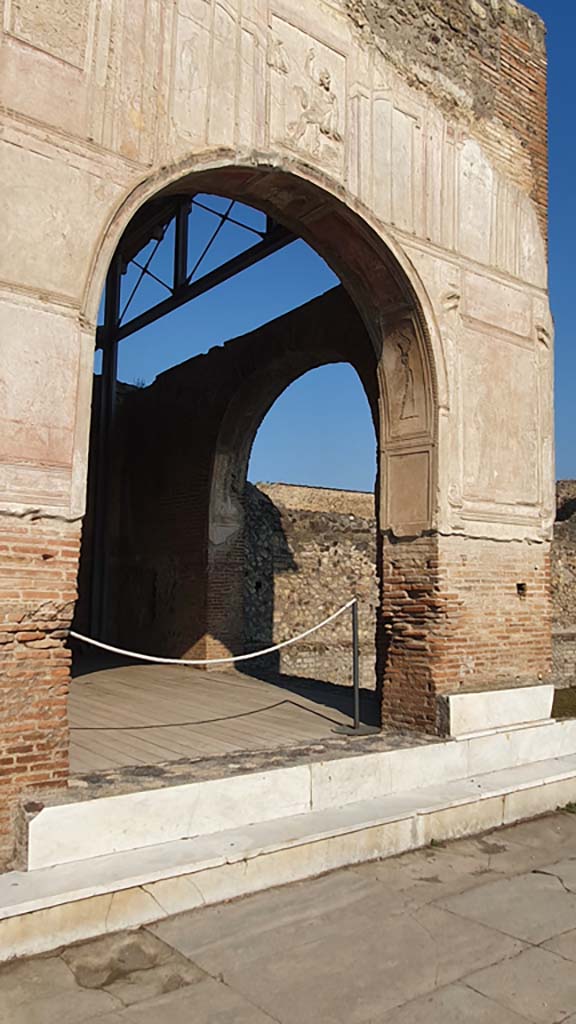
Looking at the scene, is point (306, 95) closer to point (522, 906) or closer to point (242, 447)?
point (522, 906)

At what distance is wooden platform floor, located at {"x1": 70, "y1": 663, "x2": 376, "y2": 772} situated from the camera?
5066 millimetres

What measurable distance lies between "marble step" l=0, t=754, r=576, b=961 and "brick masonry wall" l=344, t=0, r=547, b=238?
195 inches

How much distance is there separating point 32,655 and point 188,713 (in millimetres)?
2735

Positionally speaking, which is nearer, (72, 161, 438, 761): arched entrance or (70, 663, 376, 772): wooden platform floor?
(70, 663, 376, 772): wooden platform floor

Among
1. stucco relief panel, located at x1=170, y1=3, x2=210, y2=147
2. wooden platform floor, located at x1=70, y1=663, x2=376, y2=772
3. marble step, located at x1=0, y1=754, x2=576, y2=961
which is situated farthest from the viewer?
wooden platform floor, located at x1=70, y1=663, x2=376, y2=772

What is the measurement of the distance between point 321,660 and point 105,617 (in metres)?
4.24

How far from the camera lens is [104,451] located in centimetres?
1180

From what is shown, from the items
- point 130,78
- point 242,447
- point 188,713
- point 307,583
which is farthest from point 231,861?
point 307,583

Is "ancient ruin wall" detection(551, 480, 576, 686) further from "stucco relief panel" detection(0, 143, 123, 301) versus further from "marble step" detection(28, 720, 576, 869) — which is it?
"stucco relief panel" detection(0, 143, 123, 301)

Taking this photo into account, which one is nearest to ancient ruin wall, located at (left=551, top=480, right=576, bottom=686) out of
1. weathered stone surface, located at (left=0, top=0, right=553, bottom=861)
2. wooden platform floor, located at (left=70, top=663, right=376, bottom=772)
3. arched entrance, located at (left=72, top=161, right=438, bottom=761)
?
arched entrance, located at (left=72, top=161, right=438, bottom=761)

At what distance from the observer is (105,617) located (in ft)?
37.6

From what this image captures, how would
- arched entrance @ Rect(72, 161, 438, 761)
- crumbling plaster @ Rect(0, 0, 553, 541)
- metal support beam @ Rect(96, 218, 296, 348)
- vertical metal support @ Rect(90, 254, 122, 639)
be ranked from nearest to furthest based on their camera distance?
1. crumbling plaster @ Rect(0, 0, 553, 541)
2. arched entrance @ Rect(72, 161, 438, 761)
3. metal support beam @ Rect(96, 218, 296, 348)
4. vertical metal support @ Rect(90, 254, 122, 639)

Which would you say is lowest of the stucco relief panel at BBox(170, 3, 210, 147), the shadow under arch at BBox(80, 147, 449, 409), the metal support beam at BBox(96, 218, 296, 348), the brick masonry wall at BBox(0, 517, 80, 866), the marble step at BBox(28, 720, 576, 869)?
the marble step at BBox(28, 720, 576, 869)

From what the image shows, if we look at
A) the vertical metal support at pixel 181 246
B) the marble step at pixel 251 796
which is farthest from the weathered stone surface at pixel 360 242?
the vertical metal support at pixel 181 246
